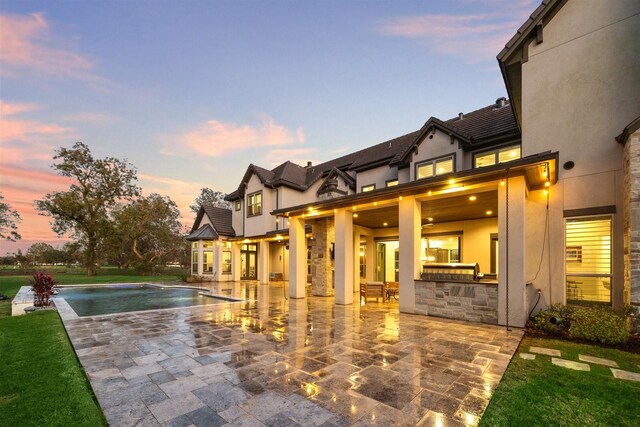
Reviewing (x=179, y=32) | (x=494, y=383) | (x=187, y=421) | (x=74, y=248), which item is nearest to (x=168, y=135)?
(x=179, y=32)

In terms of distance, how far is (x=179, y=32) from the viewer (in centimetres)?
1391

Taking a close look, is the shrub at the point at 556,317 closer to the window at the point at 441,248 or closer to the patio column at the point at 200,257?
the window at the point at 441,248

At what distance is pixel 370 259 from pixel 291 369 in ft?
39.2

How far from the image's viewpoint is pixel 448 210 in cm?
1084

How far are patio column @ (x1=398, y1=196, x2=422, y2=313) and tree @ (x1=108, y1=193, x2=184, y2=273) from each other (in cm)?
2952

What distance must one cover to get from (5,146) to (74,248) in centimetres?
1581

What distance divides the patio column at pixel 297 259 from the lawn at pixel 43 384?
767 cm

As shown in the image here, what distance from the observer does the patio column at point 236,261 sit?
21.6 m

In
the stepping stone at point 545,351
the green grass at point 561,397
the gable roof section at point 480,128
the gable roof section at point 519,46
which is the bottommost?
the stepping stone at point 545,351

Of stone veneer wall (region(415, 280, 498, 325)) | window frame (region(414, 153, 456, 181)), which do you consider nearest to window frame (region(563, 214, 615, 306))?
stone veneer wall (region(415, 280, 498, 325))

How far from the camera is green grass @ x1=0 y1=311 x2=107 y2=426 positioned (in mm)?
2867

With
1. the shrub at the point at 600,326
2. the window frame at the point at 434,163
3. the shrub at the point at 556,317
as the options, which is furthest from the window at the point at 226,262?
the shrub at the point at 600,326

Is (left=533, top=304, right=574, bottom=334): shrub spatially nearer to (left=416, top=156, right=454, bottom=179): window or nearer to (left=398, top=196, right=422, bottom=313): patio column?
(left=398, top=196, right=422, bottom=313): patio column

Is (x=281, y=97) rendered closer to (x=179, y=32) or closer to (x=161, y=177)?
(x=179, y=32)
